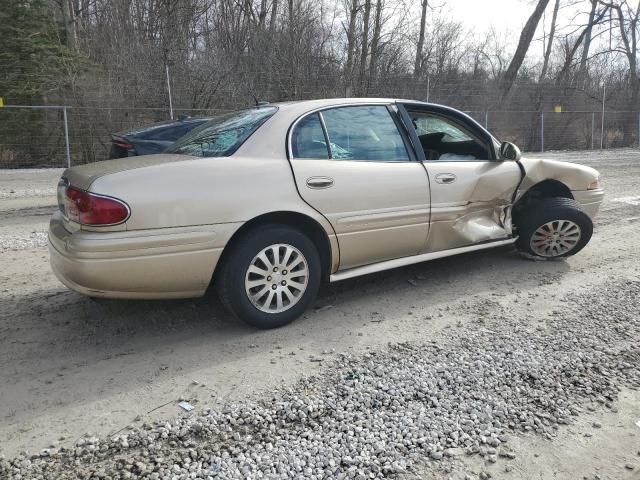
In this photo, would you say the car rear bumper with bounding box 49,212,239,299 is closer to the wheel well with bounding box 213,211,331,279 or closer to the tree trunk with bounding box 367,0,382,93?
the wheel well with bounding box 213,211,331,279

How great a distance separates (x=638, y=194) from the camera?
9.56 metres

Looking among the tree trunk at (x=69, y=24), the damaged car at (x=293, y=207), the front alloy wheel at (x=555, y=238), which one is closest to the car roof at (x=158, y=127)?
the damaged car at (x=293, y=207)

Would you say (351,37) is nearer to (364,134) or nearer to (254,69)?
(254,69)

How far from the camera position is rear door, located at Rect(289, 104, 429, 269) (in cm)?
386

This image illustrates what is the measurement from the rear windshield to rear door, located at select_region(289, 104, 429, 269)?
331 mm

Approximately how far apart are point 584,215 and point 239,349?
143 inches

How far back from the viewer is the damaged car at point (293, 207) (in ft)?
10.6

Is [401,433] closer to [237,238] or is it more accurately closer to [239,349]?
[239,349]

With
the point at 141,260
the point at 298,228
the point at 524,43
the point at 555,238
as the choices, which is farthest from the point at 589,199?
the point at 524,43

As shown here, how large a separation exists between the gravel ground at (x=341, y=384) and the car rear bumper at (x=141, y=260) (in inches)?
17.6

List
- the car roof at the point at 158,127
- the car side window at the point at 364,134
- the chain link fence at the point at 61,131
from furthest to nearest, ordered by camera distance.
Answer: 1. the chain link fence at the point at 61,131
2. the car roof at the point at 158,127
3. the car side window at the point at 364,134

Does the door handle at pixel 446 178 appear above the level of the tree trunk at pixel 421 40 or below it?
below

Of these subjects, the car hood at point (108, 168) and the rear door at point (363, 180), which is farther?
the rear door at point (363, 180)

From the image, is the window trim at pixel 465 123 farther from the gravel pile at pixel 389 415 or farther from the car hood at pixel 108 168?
the car hood at pixel 108 168
